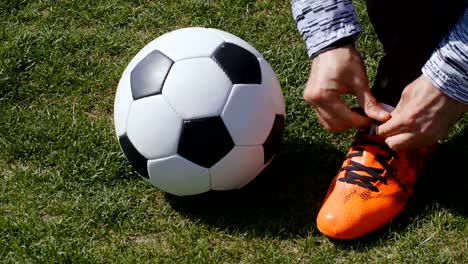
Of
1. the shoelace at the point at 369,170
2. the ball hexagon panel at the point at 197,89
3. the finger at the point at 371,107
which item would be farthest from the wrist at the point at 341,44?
the shoelace at the point at 369,170

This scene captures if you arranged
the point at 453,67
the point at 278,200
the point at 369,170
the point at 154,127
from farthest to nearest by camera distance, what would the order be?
the point at 278,200 → the point at 369,170 → the point at 154,127 → the point at 453,67

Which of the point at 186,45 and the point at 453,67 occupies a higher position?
the point at 453,67

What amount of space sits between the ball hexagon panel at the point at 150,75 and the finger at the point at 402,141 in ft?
2.66

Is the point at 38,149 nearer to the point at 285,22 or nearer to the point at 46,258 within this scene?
the point at 46,258

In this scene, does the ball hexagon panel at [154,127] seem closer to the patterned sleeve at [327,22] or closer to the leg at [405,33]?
the patterned sleeve at [327,22]

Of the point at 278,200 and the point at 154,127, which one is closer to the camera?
the point at 154,127

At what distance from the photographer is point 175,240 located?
313 centimetres

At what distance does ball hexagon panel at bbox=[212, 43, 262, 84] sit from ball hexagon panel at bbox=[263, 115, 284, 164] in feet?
0.55

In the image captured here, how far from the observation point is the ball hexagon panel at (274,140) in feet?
10.3

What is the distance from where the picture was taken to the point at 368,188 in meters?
3.11

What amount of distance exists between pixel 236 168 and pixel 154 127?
1.06ft

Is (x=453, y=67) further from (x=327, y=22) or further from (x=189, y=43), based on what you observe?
(x=189, y=43)

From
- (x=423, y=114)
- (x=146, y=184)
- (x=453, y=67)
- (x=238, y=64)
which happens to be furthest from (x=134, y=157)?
(x=453, y=67)

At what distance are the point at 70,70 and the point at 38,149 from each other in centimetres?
53
